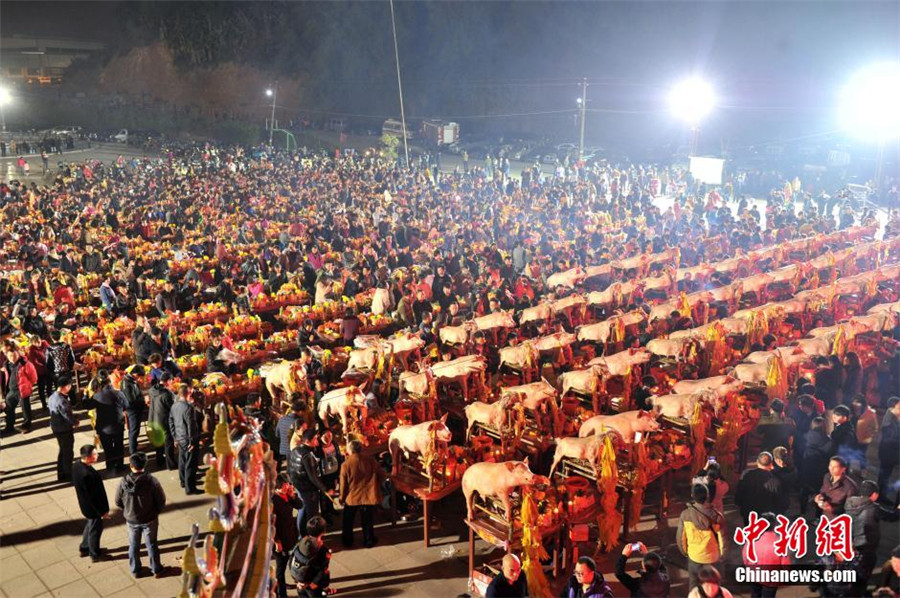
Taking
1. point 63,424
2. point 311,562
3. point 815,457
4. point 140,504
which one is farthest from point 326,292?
point 815,457

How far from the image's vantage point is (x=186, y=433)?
35.9ft

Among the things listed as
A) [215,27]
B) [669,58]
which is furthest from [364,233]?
[215,27]

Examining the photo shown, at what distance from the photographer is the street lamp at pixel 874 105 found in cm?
3322

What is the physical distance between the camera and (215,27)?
81750mm

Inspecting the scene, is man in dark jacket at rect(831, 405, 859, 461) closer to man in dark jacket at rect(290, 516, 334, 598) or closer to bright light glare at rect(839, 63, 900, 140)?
man in dark jacket at rect(290, 516, 334, 598)

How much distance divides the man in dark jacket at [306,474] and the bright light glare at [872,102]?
30697 mm

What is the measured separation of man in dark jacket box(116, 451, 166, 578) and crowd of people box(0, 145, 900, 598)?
0.03m

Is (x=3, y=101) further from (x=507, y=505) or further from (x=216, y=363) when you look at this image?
(x=507, y=505)

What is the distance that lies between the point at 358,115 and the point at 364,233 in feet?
166

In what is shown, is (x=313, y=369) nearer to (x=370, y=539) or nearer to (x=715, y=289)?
(x=370, y=539)

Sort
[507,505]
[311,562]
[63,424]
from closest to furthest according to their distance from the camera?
[311,562] → [507,505] → [63,424]

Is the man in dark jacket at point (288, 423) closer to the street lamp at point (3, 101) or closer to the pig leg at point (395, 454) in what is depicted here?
the pig leg at point (395, 454)

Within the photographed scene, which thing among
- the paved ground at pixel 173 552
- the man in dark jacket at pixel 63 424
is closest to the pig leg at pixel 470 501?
the paved ground at pixel 173 552

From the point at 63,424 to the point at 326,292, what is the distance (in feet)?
25.5
